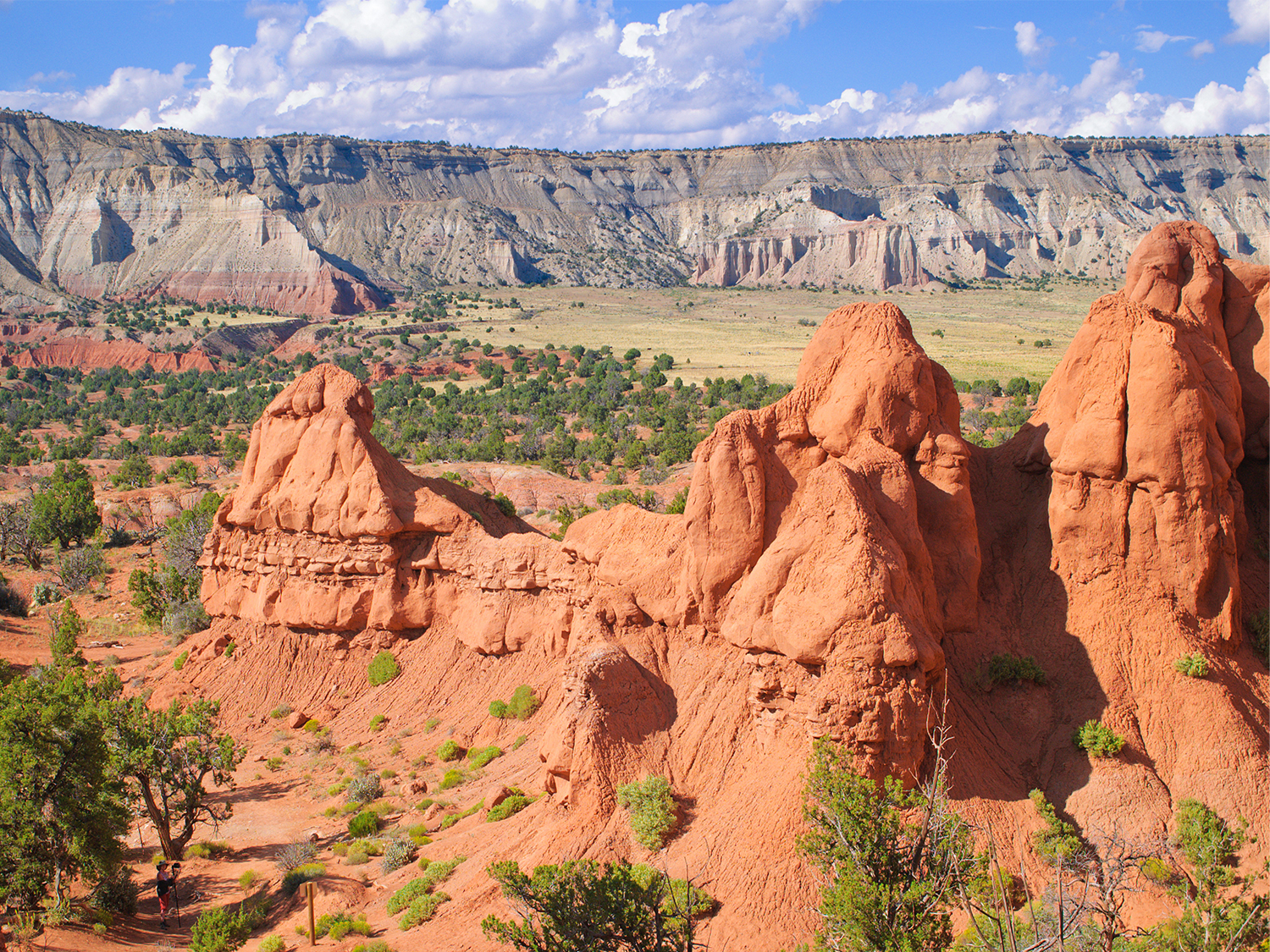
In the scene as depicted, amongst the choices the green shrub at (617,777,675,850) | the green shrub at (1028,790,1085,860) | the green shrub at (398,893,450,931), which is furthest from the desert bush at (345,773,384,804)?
the green shrub at (1028,790,1085,860)

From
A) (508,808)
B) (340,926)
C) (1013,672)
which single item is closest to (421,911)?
(340,926)

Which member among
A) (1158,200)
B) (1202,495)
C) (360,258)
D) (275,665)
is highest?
(1158,200)

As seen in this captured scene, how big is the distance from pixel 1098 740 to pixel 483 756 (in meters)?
12.8

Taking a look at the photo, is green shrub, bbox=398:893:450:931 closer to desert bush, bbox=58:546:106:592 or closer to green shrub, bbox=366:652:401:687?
green shrub, bbox=366:652:401:687

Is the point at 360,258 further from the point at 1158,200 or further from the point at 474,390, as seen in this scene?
the point at 1158,200

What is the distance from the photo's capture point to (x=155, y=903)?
18797 millimetres

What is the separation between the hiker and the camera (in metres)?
17.9

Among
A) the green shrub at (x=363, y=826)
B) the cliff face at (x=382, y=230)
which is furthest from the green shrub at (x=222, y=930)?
the cliff face at (x=382, y=230)

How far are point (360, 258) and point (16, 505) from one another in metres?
140

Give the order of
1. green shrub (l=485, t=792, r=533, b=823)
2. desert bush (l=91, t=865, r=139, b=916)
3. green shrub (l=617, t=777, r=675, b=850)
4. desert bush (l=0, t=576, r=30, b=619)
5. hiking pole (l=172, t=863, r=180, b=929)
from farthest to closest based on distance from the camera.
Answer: desert bush (l=0, t=576, r=30, b=619), green shrub (l=485, t=792, r=533, b=823), hiking pole (l=172, t=863, r=180, b=929), desert bush (l=91, t=865, r=139, b=916), green shrub (l=617, t=777, r=675, b=850)

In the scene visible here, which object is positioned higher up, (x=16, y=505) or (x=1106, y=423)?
(x=1106, y=423)

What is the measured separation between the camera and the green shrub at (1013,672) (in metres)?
16.7

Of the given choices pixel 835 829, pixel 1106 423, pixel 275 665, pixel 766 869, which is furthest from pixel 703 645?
pixel 275 665

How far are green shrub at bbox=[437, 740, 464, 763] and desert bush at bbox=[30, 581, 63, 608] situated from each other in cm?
2551
